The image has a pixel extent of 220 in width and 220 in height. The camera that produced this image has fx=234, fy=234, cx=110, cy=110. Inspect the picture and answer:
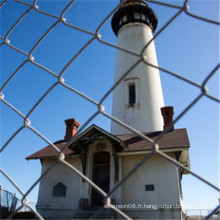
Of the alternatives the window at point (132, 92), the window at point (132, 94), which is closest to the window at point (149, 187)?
the window at point (132, 92)

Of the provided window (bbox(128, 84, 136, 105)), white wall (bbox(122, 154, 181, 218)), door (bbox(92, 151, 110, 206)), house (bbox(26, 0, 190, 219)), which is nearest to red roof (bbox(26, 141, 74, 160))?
house (bbox(26, 0, 190, 219))

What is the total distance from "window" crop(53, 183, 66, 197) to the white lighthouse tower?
4614 mm

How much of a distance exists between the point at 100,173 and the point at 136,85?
6445 millimetres

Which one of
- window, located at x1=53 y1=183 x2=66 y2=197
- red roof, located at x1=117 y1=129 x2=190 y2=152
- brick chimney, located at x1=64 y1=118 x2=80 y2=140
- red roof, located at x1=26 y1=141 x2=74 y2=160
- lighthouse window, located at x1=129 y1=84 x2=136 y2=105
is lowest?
window, located at x1=53 y1=183 x2=66 y2=197

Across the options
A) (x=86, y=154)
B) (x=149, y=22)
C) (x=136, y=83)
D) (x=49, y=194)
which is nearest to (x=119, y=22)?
(x=149, y=22)

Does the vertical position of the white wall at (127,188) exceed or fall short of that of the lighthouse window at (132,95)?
it falls short

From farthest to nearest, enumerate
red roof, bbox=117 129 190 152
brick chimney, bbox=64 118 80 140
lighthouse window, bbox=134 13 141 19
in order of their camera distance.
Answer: lighthouse window, bbox=134 13 141 19
brick chimney, bbox=64 118 80 140
red roof, bbox=117 129 190 152

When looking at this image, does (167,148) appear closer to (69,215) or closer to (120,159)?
(120,159)

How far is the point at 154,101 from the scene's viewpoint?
14.8 meters

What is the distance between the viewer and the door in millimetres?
10641

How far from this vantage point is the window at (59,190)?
36.9 feet

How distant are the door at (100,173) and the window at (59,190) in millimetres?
1596

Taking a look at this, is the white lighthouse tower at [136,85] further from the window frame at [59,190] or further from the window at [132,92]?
the window frame at [59,190]

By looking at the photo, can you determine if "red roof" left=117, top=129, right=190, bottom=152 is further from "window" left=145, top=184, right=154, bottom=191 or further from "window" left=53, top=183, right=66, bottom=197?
"window" left=53, top=183, right=66, bottom=197
